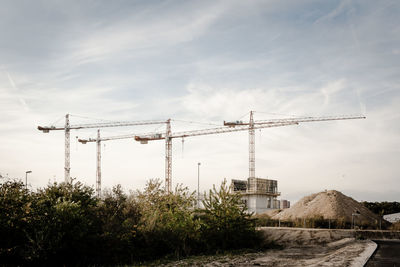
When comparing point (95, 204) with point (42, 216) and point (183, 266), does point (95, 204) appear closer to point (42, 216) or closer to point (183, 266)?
point (42, 216)

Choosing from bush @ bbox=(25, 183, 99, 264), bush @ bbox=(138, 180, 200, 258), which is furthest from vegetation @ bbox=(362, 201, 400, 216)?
bush @ bbox=(25, 183, 99, 264)

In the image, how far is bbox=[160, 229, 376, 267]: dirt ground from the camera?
56.7 feet

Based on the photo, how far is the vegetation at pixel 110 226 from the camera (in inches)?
731

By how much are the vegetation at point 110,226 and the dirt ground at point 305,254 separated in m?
2.46

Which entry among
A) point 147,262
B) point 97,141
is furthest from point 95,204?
point 97,141

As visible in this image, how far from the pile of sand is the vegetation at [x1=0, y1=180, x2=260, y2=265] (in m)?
15.9

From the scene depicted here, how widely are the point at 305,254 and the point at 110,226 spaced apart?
453 inches

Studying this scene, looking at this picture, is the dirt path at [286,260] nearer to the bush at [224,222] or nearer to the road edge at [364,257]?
the road edge at [364,257]

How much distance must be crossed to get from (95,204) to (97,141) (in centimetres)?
10774

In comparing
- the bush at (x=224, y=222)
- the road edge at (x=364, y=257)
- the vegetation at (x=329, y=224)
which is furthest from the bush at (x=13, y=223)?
the vegetation at (x=329, y=224)

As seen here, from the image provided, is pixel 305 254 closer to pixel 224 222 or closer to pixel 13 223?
pixel 224 222

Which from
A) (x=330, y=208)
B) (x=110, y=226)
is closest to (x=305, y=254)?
(x=110, y=226)

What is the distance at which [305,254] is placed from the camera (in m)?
21.7

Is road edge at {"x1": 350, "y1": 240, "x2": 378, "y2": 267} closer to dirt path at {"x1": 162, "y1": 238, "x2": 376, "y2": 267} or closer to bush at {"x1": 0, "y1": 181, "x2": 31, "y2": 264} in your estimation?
dirt path at {"x1": 162, "y1": 238, "x2": 376, "y2": 267}
